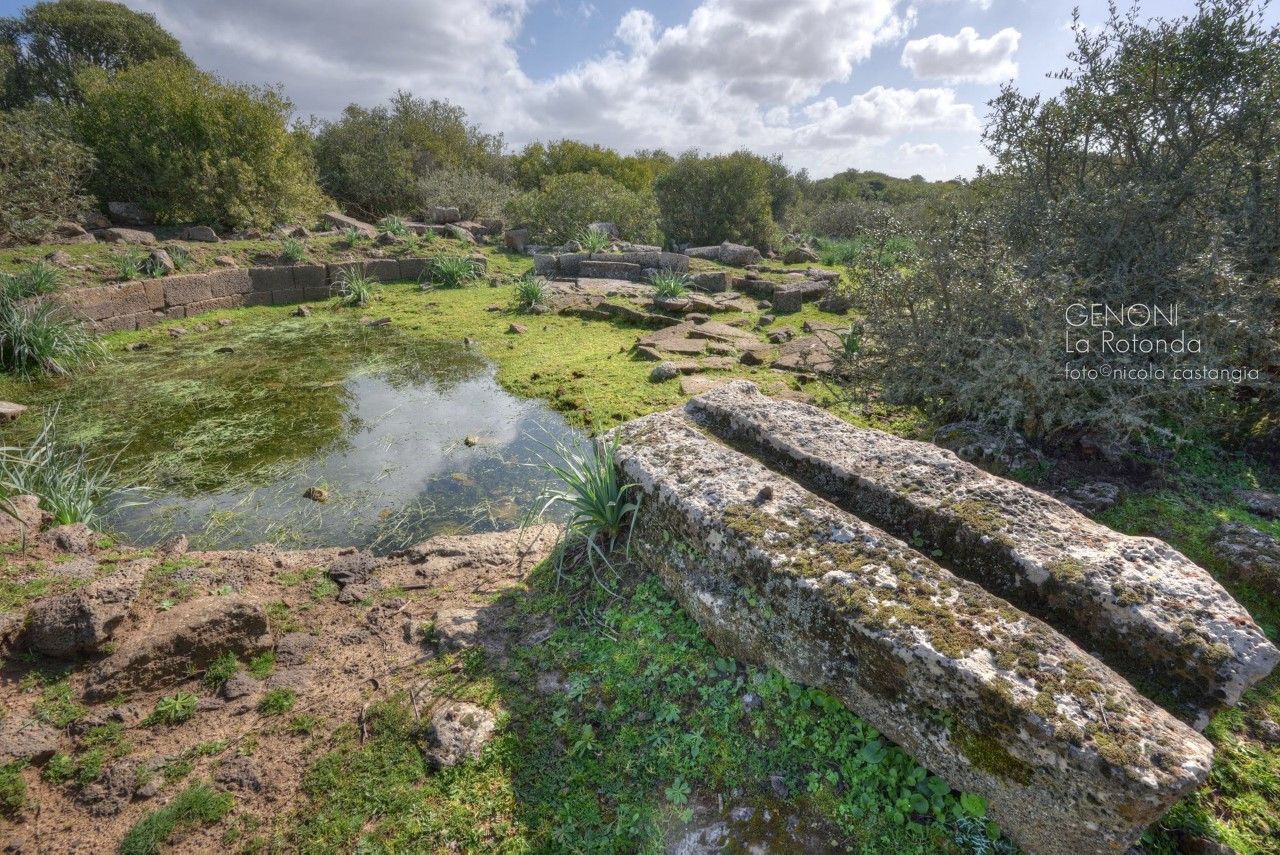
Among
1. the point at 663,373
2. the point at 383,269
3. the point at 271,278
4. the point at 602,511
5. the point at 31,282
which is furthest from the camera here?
the point at 383,269

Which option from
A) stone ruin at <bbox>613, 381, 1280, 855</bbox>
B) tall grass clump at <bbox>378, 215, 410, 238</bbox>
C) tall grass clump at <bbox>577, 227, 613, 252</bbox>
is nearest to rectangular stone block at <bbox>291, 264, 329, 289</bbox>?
tall grass clump at <bbox>378, 215, 410, 238</bbox>

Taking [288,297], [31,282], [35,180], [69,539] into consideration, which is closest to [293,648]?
[69,539]

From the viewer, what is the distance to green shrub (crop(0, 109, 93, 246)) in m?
9.04

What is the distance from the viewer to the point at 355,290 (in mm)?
10414

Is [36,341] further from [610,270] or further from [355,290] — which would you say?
[610,270]

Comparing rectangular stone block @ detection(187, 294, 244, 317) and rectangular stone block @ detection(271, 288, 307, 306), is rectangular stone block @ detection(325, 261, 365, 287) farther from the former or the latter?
rectangular stone block @ detection(187, 294, 244, 317)

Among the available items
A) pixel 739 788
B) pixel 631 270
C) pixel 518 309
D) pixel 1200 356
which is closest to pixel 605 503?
pixel 739 788

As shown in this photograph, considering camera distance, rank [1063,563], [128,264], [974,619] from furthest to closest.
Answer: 1. [128,264]
2. [1063,563]
3. [974,619]

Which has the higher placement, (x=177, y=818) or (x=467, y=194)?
(x=467, y=194)

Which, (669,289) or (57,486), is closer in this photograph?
(57,486)

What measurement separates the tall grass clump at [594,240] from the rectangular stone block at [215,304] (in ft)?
21.9

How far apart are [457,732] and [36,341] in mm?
7633

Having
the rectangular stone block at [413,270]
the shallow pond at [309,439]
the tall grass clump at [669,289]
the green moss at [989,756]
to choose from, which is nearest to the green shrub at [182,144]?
the rectangular stone block at [413,270]

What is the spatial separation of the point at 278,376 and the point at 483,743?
20.2ft
